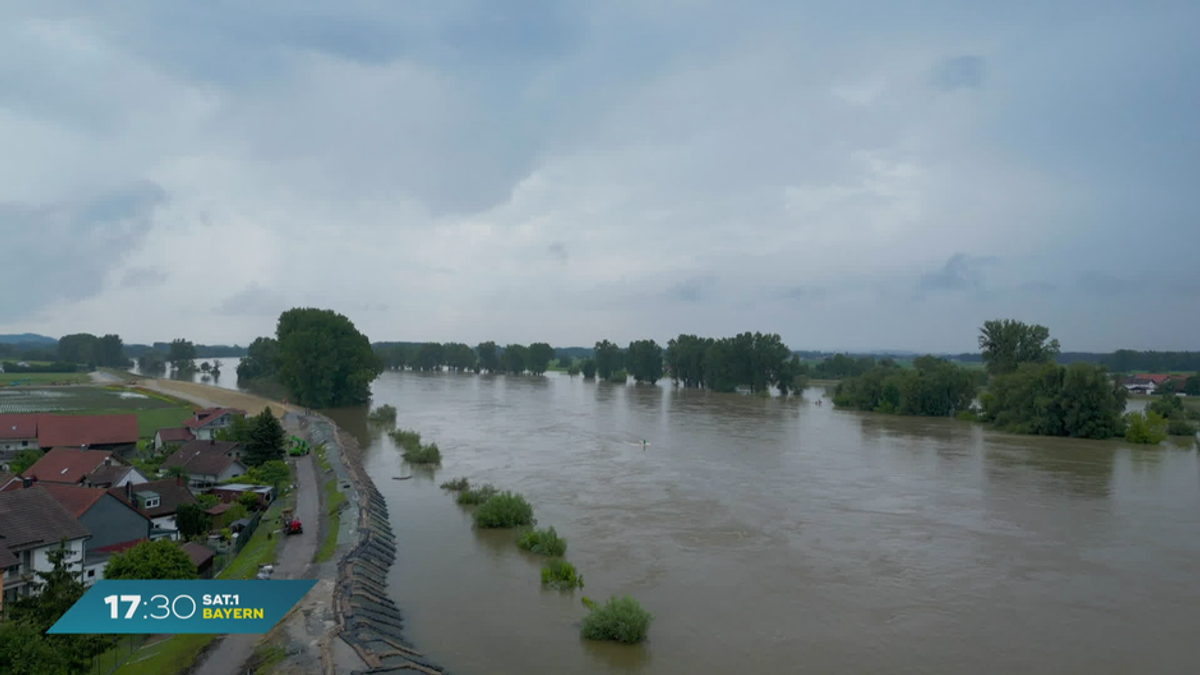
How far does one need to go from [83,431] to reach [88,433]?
0.23 metres

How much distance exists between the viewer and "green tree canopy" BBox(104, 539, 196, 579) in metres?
13.0

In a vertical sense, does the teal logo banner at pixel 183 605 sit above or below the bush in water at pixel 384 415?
above

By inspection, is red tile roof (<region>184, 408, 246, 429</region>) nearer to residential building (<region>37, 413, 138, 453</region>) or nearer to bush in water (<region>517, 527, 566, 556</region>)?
residential building (<region>37, 413, 138, 453</region>)

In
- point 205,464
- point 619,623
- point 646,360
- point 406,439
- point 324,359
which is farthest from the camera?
point 646,360

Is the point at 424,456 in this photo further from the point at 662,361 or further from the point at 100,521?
the point at 662,361

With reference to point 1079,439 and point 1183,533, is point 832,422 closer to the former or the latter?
point 1079,439

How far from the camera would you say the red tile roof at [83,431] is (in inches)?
1200

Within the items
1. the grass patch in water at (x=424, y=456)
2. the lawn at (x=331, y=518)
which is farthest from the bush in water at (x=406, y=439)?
the lawn at (x=331, y=518)

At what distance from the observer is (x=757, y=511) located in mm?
23953

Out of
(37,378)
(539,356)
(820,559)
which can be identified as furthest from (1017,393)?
(37,378)

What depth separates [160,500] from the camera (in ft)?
68.0

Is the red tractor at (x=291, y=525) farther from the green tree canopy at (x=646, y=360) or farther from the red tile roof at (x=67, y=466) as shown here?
the green tree canopy at (x=646, y=360)

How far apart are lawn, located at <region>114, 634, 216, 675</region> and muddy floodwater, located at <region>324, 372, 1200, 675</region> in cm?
399

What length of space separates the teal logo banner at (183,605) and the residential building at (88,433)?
27936mm
